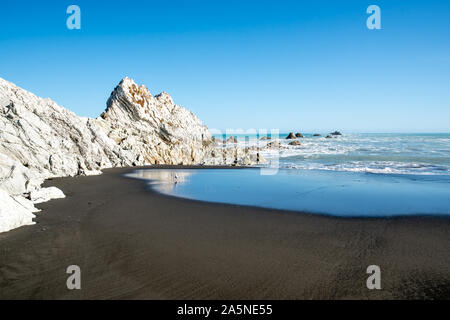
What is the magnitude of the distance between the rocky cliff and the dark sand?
2.06m

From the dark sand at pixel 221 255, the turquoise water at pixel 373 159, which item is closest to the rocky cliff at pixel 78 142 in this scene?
the dark sand at pixel 221 255

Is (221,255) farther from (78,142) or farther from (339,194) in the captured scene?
(78,142)

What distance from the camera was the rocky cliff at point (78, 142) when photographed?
10.3 m

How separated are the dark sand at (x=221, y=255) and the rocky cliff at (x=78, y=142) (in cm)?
206

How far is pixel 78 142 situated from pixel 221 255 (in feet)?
63.0

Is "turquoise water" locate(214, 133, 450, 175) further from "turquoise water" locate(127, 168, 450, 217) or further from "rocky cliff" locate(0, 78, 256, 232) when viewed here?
"rocky cliff" locate(0, 78, 256, 232)

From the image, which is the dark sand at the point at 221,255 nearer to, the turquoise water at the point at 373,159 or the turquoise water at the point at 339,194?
the turquoise water at the point at 339,194

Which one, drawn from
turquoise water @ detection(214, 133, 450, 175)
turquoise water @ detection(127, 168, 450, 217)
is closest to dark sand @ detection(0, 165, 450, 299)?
turquoise water @ detection(127, 168, 450, 217)

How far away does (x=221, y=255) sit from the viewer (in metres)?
5.77

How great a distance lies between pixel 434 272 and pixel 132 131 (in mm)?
30985

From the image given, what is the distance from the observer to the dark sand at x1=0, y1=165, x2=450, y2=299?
14.6 ft

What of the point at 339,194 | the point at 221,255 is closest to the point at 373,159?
the point at 339,194

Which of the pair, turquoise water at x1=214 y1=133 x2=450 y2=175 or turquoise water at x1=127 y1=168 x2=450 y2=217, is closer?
turquoise water at x1=127 y1=168 x2=450 y2=217
